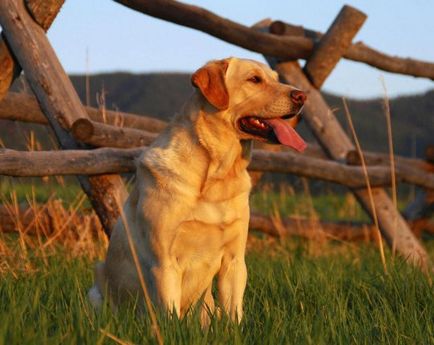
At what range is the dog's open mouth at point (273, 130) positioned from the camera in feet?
12.5

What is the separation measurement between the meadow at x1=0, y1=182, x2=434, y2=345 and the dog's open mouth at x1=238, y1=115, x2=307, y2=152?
742 mm

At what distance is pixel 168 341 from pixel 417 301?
1700mm

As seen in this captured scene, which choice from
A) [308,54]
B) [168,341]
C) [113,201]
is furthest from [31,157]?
[308,54]

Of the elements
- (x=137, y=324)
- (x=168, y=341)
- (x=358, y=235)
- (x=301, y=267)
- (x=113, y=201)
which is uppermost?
(x=168, y=341)

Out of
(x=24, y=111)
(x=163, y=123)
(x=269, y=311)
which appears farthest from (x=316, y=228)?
A: (x=269, y=311)

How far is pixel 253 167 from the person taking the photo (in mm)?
6250

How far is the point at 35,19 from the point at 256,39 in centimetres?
193

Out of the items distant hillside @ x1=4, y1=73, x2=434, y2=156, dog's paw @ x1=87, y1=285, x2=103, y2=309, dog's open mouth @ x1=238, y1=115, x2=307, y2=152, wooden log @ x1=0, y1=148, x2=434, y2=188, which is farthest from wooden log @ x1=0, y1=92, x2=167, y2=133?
distant hillside @ x1=4, y1=73, x2=434, y2=156

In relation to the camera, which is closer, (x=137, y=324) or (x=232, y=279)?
(x=137, y=324)

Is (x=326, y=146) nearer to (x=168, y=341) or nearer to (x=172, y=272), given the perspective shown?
(x=172, y=272)

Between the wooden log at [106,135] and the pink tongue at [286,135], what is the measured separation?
1.65m

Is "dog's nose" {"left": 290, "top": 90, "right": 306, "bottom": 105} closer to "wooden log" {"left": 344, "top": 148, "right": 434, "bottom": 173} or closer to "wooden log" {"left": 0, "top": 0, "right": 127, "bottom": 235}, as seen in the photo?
"wooden log" {"left": 0, "top": 0, "right": 127, "bottom": 235}

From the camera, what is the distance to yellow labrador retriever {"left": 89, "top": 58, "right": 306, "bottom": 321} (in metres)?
3.65

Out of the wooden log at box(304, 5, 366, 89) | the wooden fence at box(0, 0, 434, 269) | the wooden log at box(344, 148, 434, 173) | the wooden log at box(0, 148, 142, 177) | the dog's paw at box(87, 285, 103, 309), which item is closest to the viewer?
the dog's paw at box(87, 285, 103, 309)
